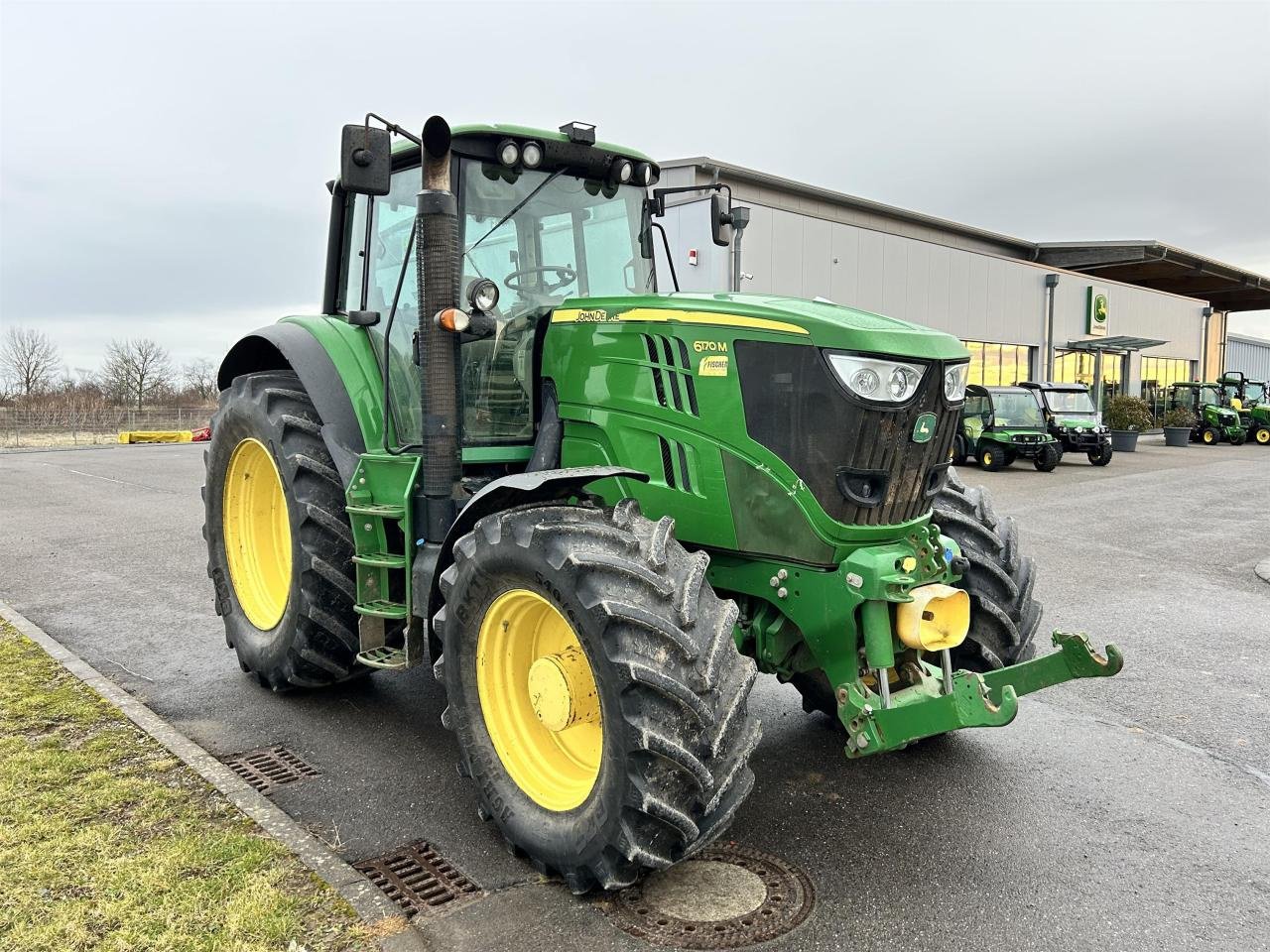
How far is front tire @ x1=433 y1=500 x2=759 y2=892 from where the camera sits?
2771 millimetres

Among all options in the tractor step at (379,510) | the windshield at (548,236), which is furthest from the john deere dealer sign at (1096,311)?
the tractor step at (379,510)

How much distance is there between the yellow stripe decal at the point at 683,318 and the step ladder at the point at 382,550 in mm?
988

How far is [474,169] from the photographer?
13.2 feet

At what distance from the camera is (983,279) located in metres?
28.0

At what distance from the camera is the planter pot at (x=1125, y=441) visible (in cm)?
2536

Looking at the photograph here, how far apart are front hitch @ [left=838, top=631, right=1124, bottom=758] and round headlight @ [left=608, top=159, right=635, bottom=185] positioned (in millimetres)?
2616

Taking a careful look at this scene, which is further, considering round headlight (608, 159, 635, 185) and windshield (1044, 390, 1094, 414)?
windshield (1044, 390, 1094, 414)

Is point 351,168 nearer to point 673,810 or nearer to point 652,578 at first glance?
point 652,578

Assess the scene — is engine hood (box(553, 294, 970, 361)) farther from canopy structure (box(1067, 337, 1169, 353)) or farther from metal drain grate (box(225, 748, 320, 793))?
canopy structure (box(1067, 337, 1169, 353))

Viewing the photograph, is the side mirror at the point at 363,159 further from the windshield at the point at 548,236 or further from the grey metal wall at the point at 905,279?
the grey metal wall at the point at 905,279

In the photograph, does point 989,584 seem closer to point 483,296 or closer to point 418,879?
point 483,296

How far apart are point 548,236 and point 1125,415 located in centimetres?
2594

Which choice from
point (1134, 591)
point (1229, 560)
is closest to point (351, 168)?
point (1134, 591)

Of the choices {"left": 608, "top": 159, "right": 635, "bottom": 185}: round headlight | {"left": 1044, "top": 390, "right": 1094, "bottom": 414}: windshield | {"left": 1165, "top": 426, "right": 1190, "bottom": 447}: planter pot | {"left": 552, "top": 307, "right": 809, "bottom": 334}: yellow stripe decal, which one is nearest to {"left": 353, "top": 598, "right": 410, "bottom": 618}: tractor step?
{"left": 552, "top": 307, "right": 809, "bottom": 334}: yellow stripe decal
